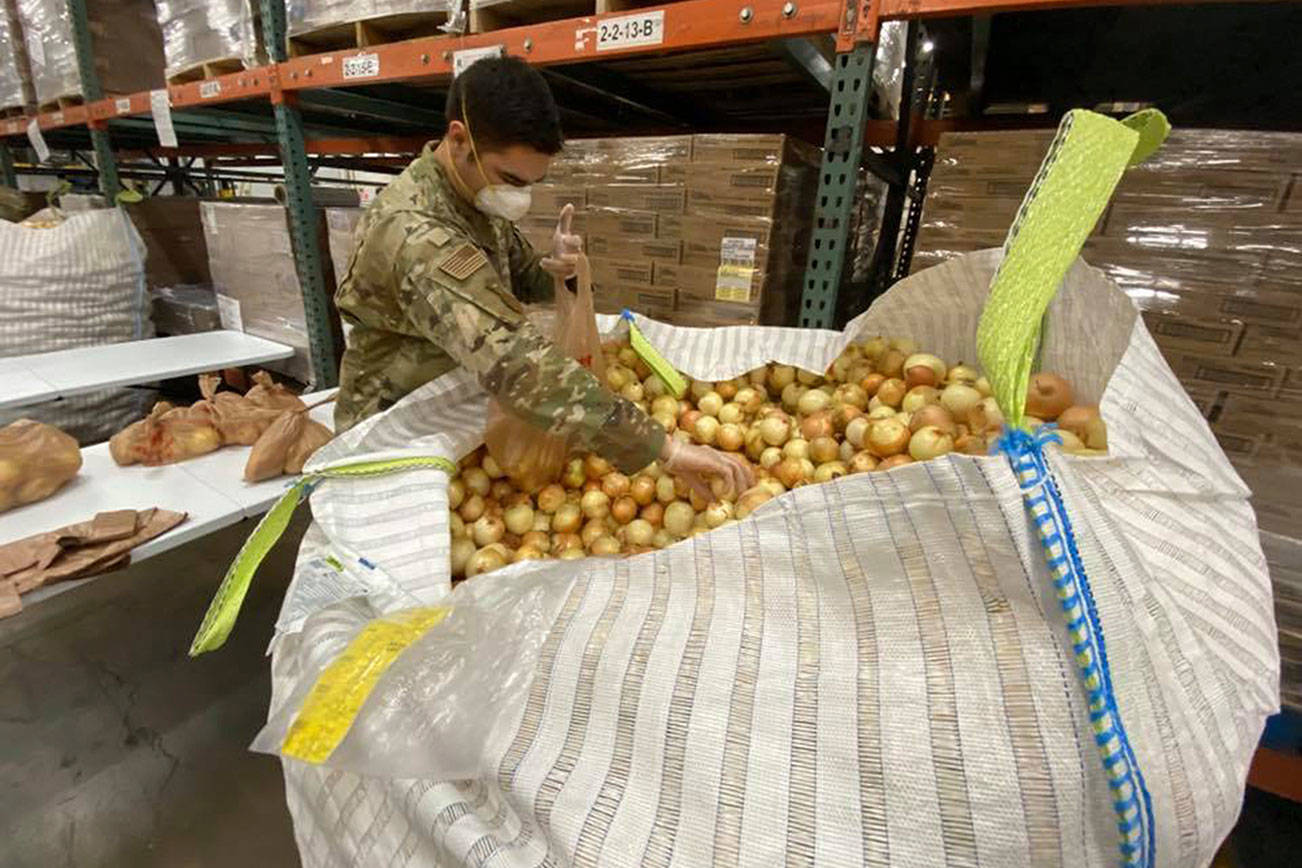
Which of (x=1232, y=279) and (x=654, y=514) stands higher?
(x=1232, y=279)

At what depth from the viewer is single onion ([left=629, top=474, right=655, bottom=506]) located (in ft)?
3.02

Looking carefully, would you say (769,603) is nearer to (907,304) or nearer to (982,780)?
(982,780)

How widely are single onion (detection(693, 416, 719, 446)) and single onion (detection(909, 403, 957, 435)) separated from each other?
317mm

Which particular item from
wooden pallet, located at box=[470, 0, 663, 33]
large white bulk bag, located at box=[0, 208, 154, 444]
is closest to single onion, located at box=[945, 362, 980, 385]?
wooden pallet, located at box=[470, 0, 663, 33]

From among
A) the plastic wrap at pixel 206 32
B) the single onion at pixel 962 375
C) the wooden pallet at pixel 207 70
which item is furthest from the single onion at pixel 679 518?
the wooden pallet at pixel 207 70

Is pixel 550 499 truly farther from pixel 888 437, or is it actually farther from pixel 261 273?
pixel 261 273

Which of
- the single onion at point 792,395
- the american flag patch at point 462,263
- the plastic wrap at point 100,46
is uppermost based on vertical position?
the plastic wrap at point 100,46

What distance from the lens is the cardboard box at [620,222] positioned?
130cm

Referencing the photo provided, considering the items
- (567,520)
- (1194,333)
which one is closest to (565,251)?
(567,520)

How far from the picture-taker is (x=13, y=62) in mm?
2623

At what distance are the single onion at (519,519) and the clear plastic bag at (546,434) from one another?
63mm

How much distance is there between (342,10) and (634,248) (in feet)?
3.51

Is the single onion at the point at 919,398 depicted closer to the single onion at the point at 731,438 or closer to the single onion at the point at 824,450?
the single onion at the point at 824,450

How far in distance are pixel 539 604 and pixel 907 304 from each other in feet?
2.43
